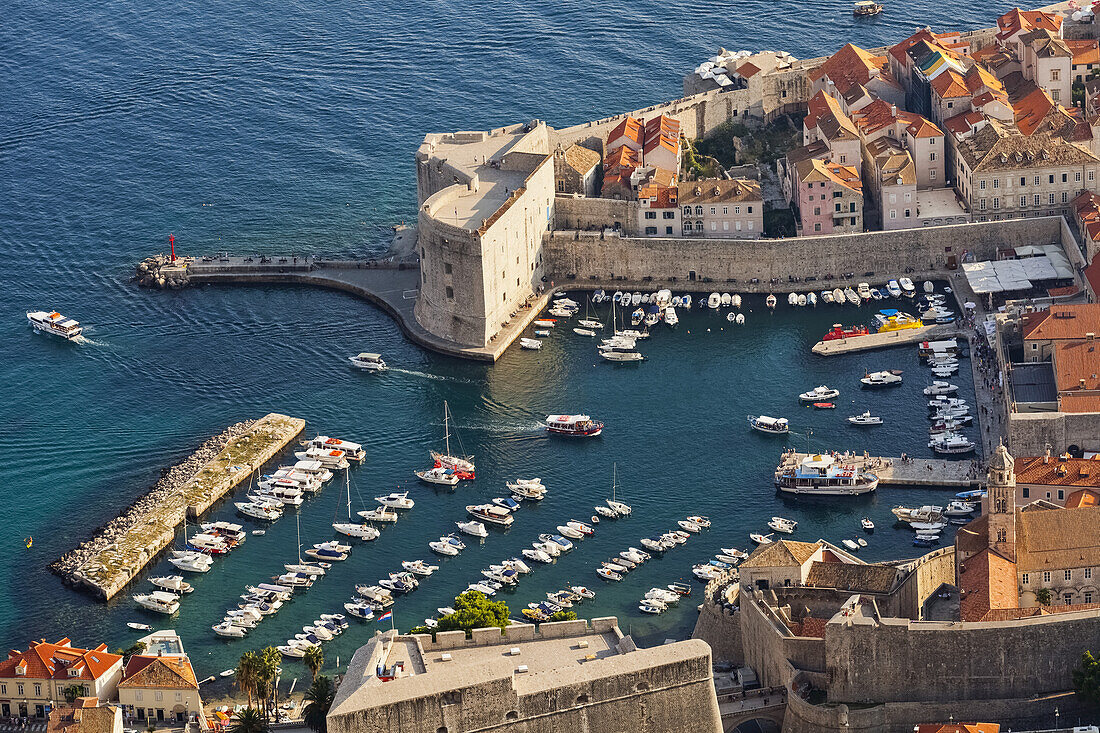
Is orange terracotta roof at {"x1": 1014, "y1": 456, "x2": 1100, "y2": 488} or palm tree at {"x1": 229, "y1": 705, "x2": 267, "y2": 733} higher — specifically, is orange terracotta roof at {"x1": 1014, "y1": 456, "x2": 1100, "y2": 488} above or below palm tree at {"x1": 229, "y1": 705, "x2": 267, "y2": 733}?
above

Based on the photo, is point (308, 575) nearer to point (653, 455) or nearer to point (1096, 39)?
point (653, 455)

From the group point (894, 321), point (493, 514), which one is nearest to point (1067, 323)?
point (894, 321)

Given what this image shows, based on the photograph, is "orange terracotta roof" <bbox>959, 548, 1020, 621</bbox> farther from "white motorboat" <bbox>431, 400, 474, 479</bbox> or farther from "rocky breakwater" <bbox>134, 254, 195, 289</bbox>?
"rocky breakwater" <bbox>134, 254, 195, 289</bbox>

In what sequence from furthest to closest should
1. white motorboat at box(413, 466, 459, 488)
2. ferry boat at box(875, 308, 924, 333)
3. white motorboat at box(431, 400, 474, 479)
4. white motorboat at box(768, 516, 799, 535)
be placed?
ferry boat at box(875, 308, 924, 333)
white motorboat at box(431, 400, 474, 479)
white motorboat at box(413, 466, 459, 488)
white motorboat at box(768, 516, 799, 535)

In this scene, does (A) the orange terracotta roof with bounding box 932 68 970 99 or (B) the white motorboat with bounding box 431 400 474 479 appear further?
(A) the orange terracotta roof with bounding box 932 68 970 99

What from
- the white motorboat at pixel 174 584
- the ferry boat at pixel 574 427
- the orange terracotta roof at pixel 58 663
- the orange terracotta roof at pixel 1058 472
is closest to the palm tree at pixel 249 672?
the orange terracotta roof at pixel 58 663

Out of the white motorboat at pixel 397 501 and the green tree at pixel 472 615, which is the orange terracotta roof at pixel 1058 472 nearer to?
the green tree at pixel 472 615

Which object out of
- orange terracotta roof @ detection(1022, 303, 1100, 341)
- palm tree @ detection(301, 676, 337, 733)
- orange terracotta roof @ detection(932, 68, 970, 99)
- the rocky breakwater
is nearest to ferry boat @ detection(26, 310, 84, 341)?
the rocky breakwater

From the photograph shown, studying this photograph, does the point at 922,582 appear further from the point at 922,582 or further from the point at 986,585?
the point at 986,585
